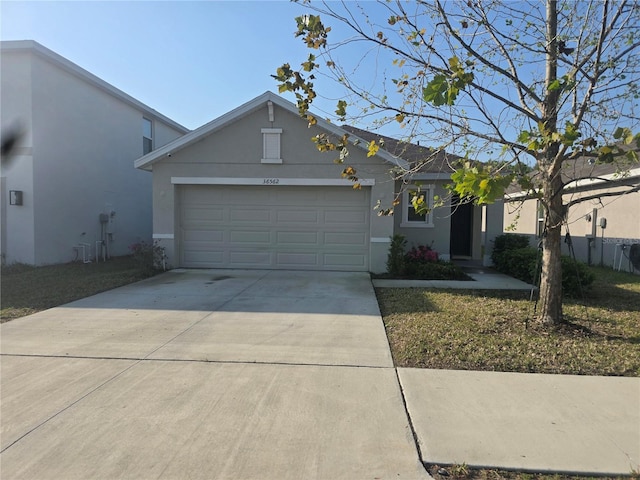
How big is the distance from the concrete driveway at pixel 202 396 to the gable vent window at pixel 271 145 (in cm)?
543

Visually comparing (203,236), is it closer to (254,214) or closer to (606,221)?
(254,214)

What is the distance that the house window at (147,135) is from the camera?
16.3 meters

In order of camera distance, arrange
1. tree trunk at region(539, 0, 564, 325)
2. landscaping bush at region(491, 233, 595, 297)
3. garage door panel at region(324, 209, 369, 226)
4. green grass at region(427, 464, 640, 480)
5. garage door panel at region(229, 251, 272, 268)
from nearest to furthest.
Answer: green grass at region(427, 464, 640, 480), tree trunk at region(539, 0, 564, 325), landscaping bush at region(491, 233, 595, 297), garage door panel at region(324, 209, 369, 226), garage door panel at region(229, 251, 272, 268)

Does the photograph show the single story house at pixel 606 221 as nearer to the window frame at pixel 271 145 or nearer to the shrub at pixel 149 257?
the window frame at pixel 271 145

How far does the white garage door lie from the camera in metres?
11.2

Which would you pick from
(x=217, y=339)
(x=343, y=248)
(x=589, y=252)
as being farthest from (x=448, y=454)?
(x=589, y=252)

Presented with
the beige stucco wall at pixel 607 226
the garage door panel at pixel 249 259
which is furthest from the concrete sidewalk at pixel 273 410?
the beige stucco wall at pixel 607 226

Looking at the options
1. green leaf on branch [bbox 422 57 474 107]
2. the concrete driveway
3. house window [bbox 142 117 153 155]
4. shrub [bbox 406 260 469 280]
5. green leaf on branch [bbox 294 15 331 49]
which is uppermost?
house window [bbox 142 117 153 155]

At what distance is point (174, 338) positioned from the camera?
17.3ft

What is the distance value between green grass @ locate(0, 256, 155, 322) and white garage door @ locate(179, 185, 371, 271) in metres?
1.92

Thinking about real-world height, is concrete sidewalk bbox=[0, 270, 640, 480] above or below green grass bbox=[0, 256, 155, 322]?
below

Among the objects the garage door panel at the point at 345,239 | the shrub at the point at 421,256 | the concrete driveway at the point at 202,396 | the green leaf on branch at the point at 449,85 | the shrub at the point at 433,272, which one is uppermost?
the green leaf on branch at the point at 449,85

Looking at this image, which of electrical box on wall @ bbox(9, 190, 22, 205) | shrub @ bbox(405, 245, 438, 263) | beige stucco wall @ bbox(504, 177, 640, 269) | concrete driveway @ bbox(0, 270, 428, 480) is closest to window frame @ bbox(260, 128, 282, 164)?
shrub @ bbox(405, 245, 438, 263)

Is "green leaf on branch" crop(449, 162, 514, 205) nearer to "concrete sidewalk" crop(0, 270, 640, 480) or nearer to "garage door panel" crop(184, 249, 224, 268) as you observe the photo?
"concrete sidewalk" crop(0, 270, 640, 480)
